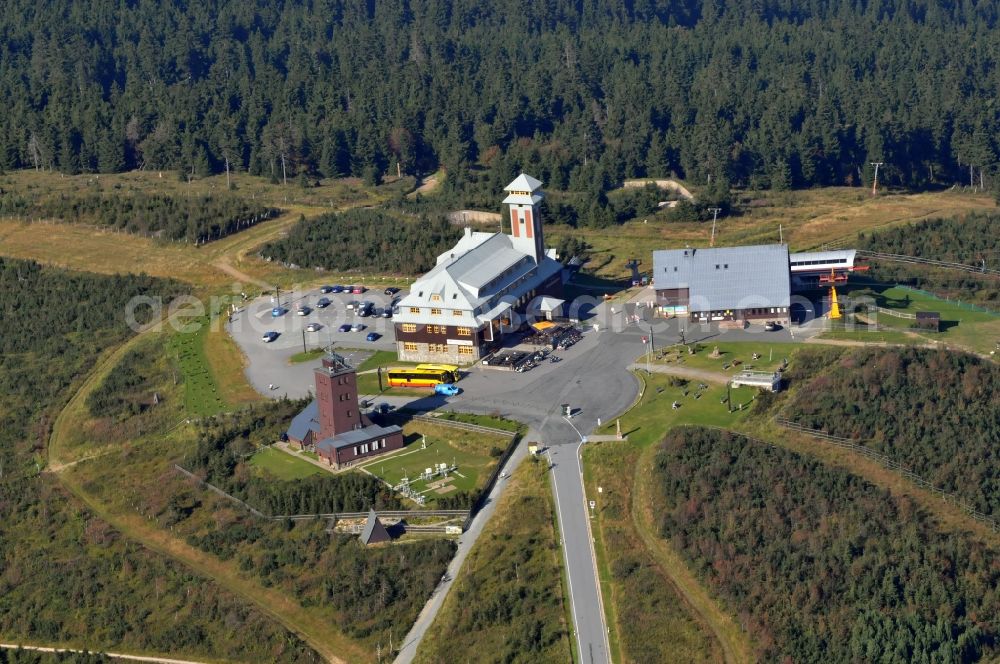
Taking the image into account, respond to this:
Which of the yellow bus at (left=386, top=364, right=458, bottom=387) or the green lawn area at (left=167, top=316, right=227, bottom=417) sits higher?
the yellow bus at (left=386, top=364, right=458, bottom=387)

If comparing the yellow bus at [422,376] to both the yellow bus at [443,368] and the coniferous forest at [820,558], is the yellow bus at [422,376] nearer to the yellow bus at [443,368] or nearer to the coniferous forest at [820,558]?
the yellow bus at [443,368]

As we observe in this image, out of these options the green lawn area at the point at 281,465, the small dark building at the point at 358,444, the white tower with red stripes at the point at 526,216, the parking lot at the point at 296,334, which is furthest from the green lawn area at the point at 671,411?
the parking lot at the point at 296,334

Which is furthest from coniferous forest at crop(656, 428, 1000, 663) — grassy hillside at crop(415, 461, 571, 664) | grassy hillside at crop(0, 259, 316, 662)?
grassy hillside at crop(0, 259, 316, 662)

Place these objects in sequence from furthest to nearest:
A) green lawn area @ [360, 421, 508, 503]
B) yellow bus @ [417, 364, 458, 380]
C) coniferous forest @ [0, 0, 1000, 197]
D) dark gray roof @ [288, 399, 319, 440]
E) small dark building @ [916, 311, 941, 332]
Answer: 1. coniferous forest @ [0, 0, 1000, 197]
2. small dark building @ [916, 311, 941, 332]
3. yellow bus @ [417, 364, 458, 380]
4. dark gray roof @ [288, 399, 319, 440]
5. green lawn area @ [360, 421, 508, 503]

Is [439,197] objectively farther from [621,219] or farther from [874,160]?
[874,160]

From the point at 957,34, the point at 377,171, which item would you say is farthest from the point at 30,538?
the point at 957,34

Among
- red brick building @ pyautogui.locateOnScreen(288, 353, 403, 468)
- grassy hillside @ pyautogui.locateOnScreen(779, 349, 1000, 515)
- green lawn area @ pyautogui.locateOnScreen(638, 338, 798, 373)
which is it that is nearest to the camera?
grassy hillside @ pyautogui.locateOnScreen(779, 349, 1000, 515)

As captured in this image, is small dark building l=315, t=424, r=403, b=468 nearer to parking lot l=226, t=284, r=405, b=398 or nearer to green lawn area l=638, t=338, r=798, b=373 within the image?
parking lot l=226, t=284, r=405, b=398
